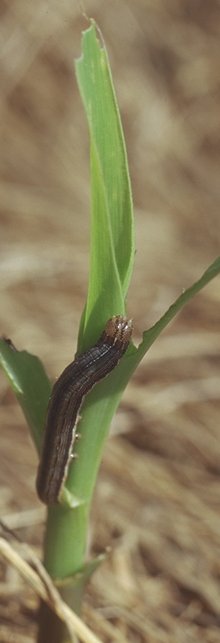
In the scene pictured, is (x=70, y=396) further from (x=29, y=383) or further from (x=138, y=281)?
(x=138, y=281)

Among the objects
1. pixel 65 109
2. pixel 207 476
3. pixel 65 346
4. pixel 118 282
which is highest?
pixel 118 282

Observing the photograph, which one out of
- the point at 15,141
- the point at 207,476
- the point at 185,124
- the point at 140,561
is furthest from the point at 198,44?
the point at 140,561

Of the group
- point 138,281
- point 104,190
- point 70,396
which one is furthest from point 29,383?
point 138,281

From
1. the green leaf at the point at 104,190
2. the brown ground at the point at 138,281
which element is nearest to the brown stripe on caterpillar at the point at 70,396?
the green leaf at the point at 104,190

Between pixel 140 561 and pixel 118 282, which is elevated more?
pixel 118 282

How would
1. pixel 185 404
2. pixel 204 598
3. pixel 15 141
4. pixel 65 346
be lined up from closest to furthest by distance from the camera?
pixel 204 598, pixel 185 404, pixel 65 346, pixel 15 141

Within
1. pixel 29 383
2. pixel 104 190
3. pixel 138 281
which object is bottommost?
pixel 138 281

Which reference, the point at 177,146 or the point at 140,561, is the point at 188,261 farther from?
the point at 140,561
